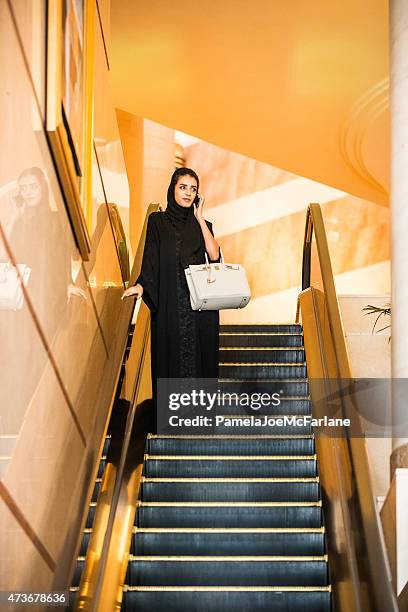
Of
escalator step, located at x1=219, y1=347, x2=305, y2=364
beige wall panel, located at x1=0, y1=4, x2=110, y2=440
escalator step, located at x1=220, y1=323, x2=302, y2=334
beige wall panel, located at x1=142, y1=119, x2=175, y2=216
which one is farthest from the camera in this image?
beige wall panel, located at x1=142, y1=119, x2=175, y2=216

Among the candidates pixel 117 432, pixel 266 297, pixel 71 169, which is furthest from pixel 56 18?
pixel 266 297

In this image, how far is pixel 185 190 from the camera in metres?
7.14

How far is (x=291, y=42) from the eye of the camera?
432 inches

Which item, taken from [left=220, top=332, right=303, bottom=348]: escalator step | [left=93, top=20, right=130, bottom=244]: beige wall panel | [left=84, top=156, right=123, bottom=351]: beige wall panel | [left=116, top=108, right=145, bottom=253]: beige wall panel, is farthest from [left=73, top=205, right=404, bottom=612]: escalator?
[left=116, top=108, right=145, bottom=253]: beige wall panel

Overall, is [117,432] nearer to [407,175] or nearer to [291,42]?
[407,175]

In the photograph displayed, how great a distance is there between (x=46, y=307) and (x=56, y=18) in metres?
1.34

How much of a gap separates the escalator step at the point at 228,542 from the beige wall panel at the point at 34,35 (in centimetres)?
243

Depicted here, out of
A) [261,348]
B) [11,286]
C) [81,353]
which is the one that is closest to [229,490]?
[81,353]

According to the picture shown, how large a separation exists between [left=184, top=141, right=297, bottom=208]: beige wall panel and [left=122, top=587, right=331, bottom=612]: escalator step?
13.6m

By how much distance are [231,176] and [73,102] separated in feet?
43.2

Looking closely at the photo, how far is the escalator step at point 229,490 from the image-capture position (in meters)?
6.11

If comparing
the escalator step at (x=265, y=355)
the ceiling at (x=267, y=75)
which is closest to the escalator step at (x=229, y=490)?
the escalator step at (x=265, y=355)

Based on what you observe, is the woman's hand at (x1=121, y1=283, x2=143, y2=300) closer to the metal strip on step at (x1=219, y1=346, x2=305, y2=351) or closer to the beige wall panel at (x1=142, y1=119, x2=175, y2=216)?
the metal strip on step at (x1=219, y1=346, x2=305, y2=351)

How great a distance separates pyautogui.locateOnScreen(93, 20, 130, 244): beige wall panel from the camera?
289 inches
